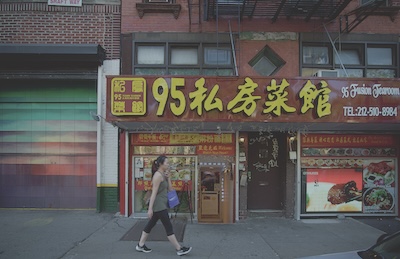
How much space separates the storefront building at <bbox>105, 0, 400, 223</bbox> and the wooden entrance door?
1.2 inches

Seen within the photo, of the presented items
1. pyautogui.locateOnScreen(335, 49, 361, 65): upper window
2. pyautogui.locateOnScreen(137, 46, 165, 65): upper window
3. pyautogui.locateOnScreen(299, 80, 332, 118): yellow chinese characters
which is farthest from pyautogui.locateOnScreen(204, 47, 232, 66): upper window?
pyautogui.locateOnScreen(335, 49, 361, 65): upper window

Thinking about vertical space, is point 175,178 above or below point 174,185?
above

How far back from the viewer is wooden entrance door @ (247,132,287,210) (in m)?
10.1

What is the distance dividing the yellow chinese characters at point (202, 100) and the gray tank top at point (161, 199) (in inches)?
80.4

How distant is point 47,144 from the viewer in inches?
412

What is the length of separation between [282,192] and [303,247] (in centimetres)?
297

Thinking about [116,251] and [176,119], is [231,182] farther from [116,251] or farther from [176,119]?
[116,251]

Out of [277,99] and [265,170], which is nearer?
Answer: [277,99]

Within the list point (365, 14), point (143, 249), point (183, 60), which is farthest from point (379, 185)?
point (143, 249)

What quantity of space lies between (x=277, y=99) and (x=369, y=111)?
7.19ft

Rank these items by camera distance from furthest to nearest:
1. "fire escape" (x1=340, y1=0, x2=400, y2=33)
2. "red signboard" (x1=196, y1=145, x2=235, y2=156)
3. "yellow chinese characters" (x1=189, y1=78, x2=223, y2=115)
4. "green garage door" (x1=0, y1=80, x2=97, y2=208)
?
"green garage door" (x1=0, y1=80, x2=97, y2=208) < "fire escape" (x1=340, y1=0, x2=400, y2=33) < "red signboard" (x1=196, y1=145, x2=235, y2=156) < "yellow chinese characters" (x1=189, y1=78, x2=223, y2=115)

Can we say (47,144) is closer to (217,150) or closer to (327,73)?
(217,150)

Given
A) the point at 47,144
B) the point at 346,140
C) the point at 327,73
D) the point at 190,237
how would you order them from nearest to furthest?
the point at 190,237 < the point at 327,73 < the point at 346,140 < the point at 47,144

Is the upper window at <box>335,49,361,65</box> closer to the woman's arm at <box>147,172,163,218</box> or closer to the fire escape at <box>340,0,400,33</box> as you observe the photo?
the fire escape at <box>340,0,400,33</box>
